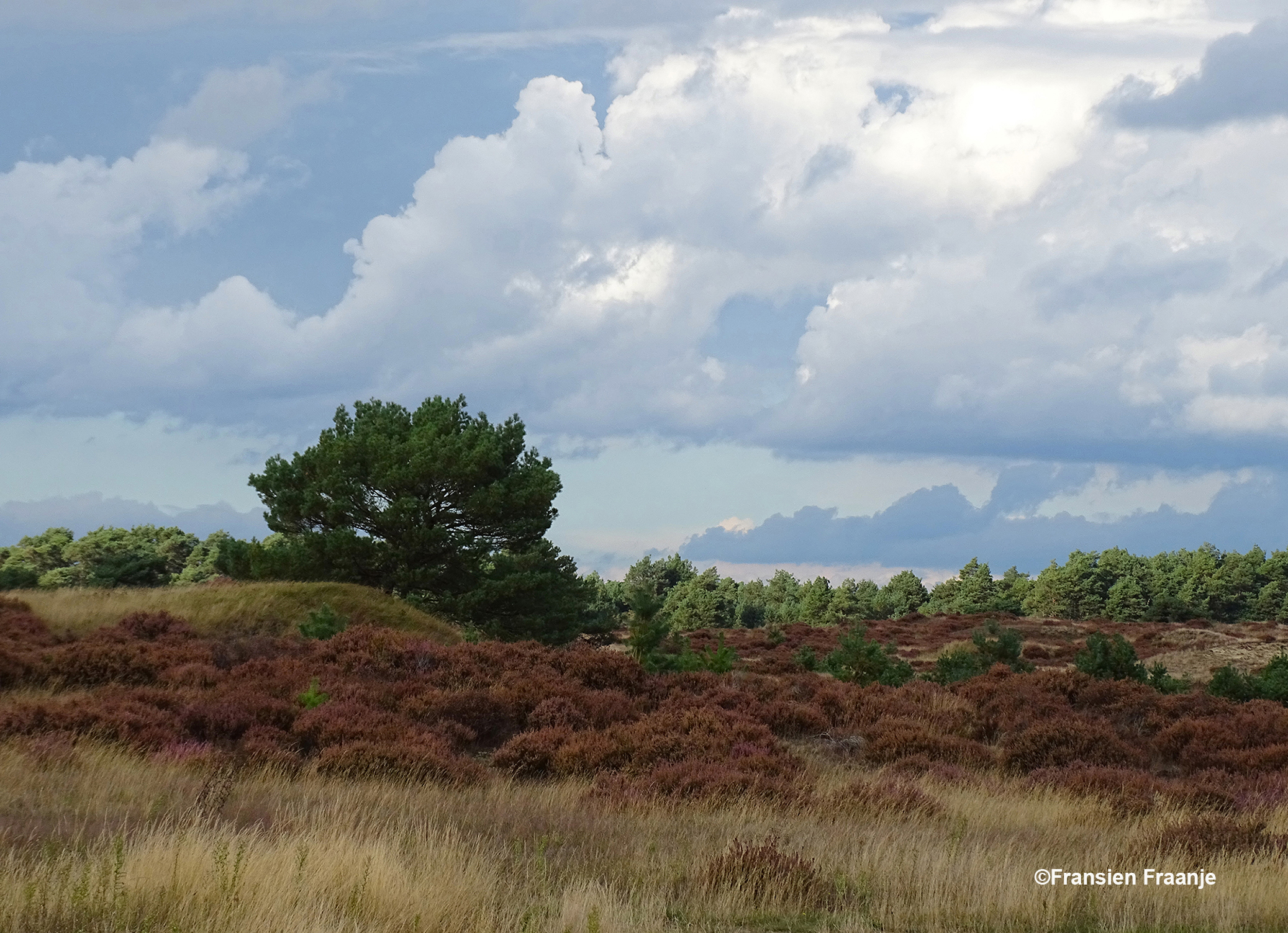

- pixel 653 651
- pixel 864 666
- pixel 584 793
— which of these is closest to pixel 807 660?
pixel 864 666

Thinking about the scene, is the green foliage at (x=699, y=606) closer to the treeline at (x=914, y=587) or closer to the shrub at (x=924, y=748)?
the treeline at (x=914, y=587)

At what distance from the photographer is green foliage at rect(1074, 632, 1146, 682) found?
21391 mm

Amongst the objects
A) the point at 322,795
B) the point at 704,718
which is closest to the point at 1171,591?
the point at 704,718

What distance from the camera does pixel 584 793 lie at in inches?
443

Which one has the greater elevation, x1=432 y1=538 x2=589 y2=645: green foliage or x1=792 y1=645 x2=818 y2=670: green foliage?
x1=432 y1=538 x2=589 y2=645: green foliage

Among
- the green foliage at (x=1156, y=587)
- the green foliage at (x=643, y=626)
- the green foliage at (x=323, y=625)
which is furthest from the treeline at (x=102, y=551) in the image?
the green foliage at (x=1156, y=587)

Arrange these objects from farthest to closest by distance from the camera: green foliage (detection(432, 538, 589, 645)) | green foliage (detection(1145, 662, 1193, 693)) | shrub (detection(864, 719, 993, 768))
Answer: green foliage (detection(432, 538, 589, 645)), green foliage (detection(1145, 662, 1193, 693)), shrub (detection(864, 719, 993, 768))

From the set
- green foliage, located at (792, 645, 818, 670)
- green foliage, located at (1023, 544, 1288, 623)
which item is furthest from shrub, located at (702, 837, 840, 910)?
green foliage, located at (1023, 544, 1288, 623)

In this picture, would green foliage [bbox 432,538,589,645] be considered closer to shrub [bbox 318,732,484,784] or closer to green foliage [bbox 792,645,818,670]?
green foliage [bbox 792,645,818,670]

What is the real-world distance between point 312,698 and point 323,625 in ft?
23.5

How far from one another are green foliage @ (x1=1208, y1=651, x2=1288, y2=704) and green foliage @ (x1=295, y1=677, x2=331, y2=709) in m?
16.5

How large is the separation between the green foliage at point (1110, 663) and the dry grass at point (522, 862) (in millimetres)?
10374

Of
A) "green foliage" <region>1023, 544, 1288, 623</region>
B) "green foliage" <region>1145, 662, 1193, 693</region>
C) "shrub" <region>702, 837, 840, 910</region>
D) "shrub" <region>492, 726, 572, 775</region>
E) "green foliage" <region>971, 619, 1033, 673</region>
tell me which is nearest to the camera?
"shrub" <region>702, 837, 840, 910</region>

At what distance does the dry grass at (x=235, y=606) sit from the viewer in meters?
23.9
